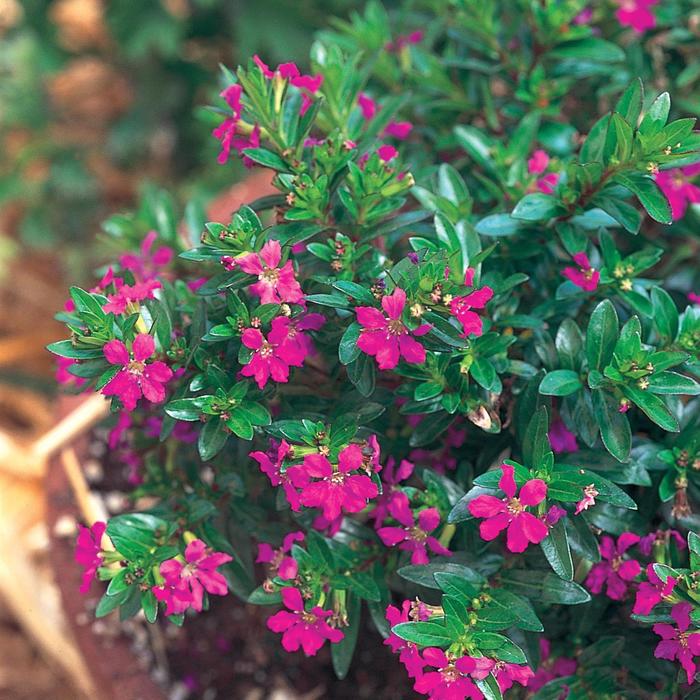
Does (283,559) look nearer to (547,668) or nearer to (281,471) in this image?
(281,471)

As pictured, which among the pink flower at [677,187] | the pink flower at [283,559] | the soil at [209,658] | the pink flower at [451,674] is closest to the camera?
the pink flower at [451,674]

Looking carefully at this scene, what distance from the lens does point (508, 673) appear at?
690mm

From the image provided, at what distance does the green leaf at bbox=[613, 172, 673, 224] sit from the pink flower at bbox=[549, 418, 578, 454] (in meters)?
0.21

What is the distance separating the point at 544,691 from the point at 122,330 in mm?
491

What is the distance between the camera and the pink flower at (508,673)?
684mm

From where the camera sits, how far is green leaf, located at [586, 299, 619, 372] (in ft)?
2.43

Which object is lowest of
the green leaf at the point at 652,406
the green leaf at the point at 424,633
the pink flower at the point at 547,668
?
the pink flower at the point at 547,668

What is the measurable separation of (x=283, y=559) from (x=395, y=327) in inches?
9.5

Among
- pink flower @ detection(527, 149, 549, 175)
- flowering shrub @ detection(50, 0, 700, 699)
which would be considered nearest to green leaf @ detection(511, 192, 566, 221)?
flowering shrub @ detection(50, 0, 700, 699)

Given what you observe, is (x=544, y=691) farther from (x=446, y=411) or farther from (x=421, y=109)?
(x=421, y=109)

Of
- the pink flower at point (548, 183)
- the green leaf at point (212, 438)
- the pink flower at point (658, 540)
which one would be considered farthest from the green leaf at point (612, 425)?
the green leaf at point (212, 438)

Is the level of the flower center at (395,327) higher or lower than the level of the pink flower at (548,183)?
higher

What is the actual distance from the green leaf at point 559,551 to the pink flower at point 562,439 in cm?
11

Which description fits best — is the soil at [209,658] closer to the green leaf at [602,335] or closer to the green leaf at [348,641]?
the green leaf at [348,641]
